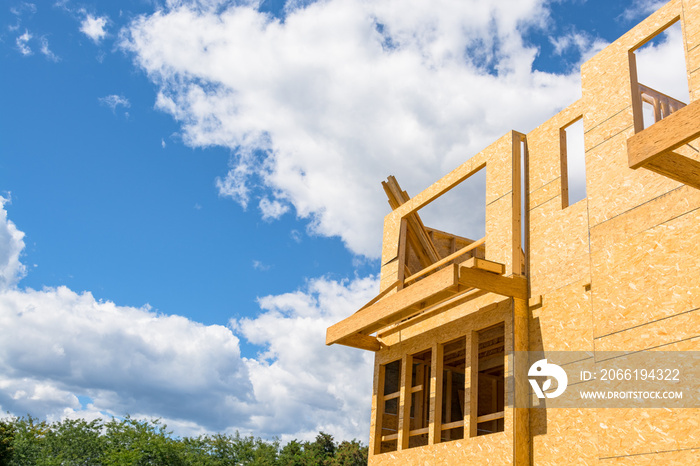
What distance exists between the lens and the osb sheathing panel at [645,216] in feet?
31.5

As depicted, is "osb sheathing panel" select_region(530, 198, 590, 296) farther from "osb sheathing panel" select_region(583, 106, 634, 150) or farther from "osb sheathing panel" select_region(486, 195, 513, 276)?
"osb sheathing panel" select_region(583, 106, 634, 150)

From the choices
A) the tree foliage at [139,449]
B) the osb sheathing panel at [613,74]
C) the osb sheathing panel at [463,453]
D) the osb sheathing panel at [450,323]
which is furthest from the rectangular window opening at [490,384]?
the tree foliage at [139,449]

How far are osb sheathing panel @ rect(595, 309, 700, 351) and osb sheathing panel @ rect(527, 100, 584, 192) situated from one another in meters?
3.88

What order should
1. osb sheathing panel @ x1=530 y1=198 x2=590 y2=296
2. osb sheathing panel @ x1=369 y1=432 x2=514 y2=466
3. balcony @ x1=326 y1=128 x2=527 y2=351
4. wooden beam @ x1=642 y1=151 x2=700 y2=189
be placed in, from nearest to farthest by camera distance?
1. wooden beam @ x1=642 y1=151 x2=700 y2=189
2. osb sheathing panel @ x1=369 y1=432 x2=514 y2=466
3. osb sheathing panel @ x1=530 y1=198 x2=590 y2=296
4. balcony @ x1=326 y1=128 x2=527 y2=351

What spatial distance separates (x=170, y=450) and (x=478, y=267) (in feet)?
90.7

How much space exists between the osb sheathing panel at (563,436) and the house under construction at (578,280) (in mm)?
26

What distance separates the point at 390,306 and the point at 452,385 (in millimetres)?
5621

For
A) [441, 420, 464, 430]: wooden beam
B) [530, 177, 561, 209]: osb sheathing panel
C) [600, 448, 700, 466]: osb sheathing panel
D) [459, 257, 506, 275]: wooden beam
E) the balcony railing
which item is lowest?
[600, 448, 700, 466]: osb sheathing panel

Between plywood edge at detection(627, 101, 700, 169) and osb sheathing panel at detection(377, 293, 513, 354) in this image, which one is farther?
osb sheathing panel at detection(377, 293, 513, 354)

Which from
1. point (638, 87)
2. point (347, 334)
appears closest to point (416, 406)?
point (347, 334)

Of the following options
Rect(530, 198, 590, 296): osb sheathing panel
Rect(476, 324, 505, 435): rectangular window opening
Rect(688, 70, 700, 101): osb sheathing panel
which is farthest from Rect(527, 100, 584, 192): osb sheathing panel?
Rect(476, 324, 505, 435): rectangular window opening

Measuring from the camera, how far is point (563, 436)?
10.9 metres

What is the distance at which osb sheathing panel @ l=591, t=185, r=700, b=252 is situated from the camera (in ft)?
31.5

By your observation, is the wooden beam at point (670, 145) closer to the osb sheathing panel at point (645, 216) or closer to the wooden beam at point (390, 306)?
the osb sheathing panel at point (645, 216)
